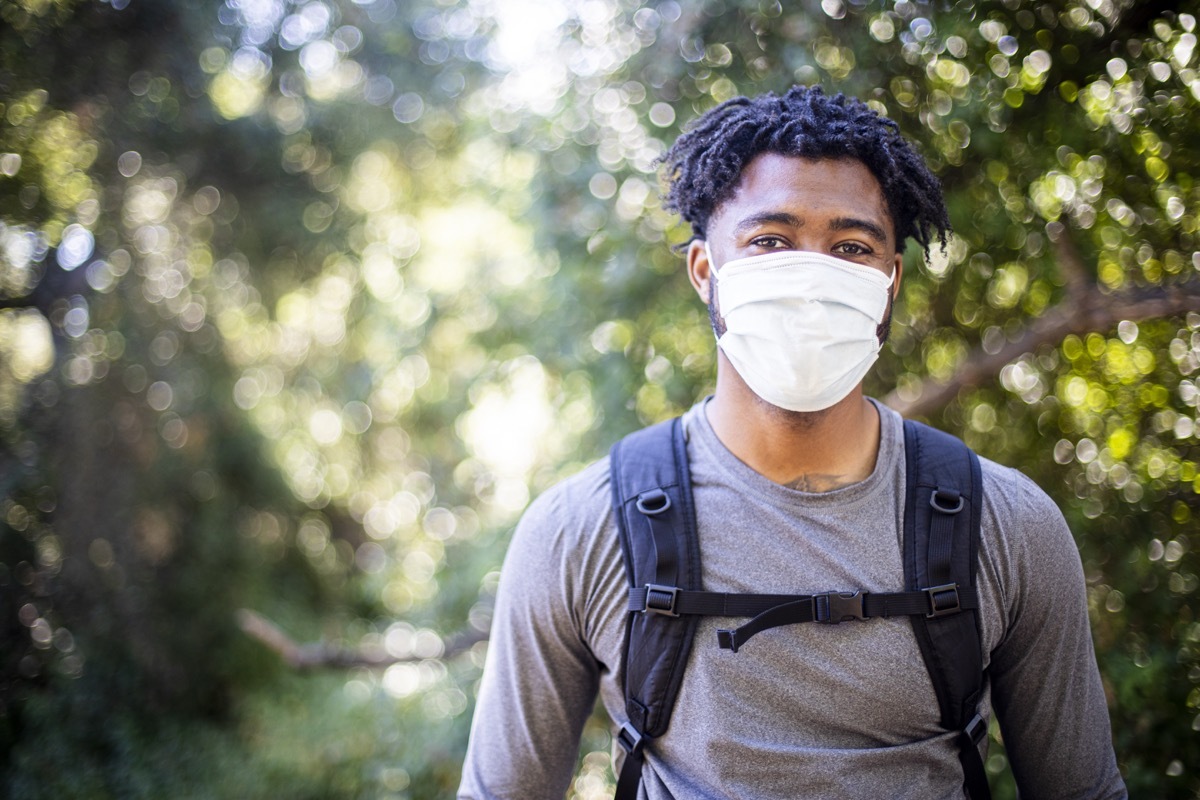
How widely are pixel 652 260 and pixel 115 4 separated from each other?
2.72m

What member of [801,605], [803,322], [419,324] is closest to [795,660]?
[801,605]

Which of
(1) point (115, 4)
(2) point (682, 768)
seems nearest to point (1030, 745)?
(2) point (682, 768)

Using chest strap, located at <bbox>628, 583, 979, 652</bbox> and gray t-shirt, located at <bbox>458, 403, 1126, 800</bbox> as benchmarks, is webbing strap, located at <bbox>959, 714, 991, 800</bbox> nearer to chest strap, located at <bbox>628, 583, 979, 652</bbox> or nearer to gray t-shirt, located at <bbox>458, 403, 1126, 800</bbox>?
gray t-shirt, located at <bbox>458, 403, 1126, 800</bbox>

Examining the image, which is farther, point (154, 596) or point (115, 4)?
point (154, 596)

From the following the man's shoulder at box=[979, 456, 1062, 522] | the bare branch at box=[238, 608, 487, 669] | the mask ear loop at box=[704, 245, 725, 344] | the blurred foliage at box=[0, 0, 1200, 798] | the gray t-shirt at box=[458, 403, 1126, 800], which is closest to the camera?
the gray t-shirt at box=[458, 403, 1126, 800]

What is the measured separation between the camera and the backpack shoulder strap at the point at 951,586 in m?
1.52

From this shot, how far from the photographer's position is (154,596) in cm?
416

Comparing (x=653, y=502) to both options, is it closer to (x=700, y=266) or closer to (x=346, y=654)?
(x=700, y=266)

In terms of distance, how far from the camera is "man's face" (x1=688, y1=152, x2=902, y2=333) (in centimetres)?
165

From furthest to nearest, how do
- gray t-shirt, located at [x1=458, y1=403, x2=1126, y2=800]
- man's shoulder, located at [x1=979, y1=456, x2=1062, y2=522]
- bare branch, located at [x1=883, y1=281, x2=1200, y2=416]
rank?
1. bare branch, located at [x1=883, y1=281, x2=1200, y2=416]
2. man's shoulder, located at [x1=979, y1=456, x2=1062, y2=522]
3. gray t-shirt, located at [x1=458, y1=403, x2=1126, y2=800]

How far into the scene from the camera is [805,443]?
1.68 metres

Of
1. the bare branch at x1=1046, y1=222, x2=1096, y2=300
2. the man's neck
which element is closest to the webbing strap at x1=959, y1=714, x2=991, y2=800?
the man's neck

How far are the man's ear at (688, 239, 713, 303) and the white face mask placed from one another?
140mm

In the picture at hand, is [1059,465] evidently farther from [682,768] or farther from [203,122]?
[203,122]
